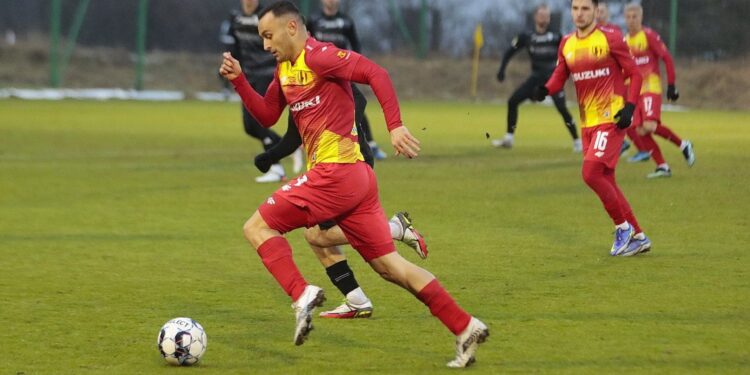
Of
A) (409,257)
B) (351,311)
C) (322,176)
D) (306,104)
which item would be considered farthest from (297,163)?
(322,176)

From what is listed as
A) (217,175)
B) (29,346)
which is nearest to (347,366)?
(29,346)

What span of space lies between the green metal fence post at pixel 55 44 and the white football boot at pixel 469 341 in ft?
124

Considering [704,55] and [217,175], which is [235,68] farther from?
[704,55]

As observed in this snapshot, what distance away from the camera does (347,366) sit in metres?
6.79

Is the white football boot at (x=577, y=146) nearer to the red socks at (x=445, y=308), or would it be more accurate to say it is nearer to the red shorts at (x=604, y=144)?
the red shorts at (x=604, y=144)

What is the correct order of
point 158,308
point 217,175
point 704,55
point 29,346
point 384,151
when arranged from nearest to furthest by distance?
1. point 29,346
2. point 158,308
3. point 217,175
4. point 384,151
5. point 704,55

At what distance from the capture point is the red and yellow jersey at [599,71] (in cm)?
1123

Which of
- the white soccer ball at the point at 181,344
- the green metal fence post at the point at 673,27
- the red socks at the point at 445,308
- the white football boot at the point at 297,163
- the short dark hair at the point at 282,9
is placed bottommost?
the green metal fence post at the point at 673,27

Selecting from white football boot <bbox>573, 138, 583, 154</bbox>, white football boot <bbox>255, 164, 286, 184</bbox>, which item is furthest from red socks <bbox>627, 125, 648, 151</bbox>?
white football boot <bbox>255, 164, 286, 184</bbox>

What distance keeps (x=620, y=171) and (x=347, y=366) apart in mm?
11822

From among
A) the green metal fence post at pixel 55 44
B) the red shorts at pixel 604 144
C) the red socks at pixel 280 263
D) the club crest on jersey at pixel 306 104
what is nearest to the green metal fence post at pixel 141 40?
the green metal fence post at pixel 55 44

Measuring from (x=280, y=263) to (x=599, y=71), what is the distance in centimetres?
517

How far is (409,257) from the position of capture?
10.9m

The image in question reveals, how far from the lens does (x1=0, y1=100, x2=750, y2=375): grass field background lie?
7098 mm
